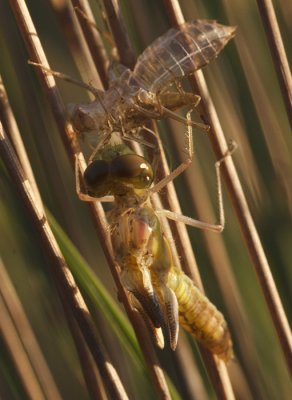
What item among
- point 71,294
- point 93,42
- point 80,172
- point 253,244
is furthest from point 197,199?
point 71,294

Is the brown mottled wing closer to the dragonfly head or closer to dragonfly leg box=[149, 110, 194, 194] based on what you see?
dragonfly leg box=[149, 110, 194, 194]

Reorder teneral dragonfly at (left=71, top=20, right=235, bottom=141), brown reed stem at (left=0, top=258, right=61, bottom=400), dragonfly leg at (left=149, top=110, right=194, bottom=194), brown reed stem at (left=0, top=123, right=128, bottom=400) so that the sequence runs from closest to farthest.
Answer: brown reed stem at (left=0, top=123, right=128, bottom=400)
teneral dragonfly at (left=71, top=20, right=235, bottom=141)
dragonfly leg at (left=149, top=110, right=194, bottom=194)
brown reed stem at (left=0, top=258, right=61, bottom=400)

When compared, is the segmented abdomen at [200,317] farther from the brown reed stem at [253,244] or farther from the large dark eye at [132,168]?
the large dark eye at [132,168]

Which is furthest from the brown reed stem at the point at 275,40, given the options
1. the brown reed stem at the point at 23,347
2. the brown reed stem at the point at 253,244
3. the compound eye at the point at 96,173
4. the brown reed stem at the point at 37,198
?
the brown reed stem at the point at 23,347

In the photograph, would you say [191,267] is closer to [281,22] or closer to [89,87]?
[89,87]

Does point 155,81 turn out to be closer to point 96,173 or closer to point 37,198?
point 96,173

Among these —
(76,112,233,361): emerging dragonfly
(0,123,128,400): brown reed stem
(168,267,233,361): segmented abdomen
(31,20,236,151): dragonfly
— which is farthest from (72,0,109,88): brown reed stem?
(168,267,233,361): segmented abdomen
